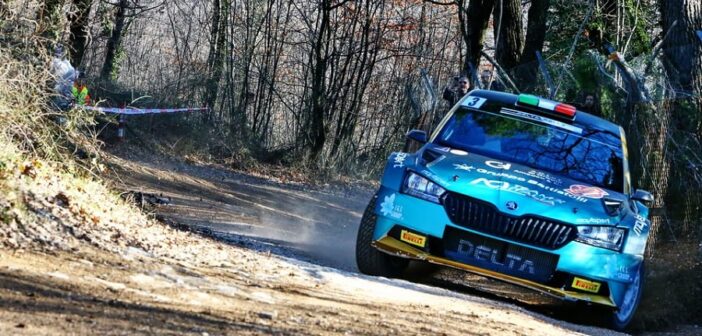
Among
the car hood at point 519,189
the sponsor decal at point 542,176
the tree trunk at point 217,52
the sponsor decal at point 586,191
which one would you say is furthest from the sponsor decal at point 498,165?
the tree trunk at point 217,52

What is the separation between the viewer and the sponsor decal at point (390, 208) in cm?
966

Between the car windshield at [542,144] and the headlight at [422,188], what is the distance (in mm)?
1173

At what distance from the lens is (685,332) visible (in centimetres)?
1076

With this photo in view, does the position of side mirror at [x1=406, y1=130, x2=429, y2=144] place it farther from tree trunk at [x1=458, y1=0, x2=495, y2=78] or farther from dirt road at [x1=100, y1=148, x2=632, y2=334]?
tree trunk at [x1=458, y1=0, x2=495, y2=78]

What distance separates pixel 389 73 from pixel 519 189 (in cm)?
2616

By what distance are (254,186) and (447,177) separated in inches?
Result: 447

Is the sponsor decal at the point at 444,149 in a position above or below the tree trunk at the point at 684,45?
below

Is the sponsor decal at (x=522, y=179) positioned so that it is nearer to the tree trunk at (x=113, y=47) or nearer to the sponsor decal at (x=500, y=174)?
the sponsor decal at (x=500, y=174)

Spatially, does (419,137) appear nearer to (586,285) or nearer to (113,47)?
(586,285)

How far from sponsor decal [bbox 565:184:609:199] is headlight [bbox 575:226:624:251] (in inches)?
16.6

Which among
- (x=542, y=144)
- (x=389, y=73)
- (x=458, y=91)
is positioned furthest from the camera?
(x=389, y=73)

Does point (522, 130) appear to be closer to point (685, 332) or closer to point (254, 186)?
point (685, 332)

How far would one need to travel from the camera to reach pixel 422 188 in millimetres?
9617

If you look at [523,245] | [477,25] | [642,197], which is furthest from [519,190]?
[477,25]
